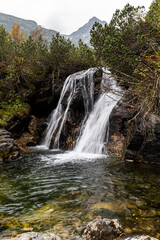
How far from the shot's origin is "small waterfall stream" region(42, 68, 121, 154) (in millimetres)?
10297

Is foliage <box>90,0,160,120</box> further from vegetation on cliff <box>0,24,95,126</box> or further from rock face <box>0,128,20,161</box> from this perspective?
rock face <box>0,128,20,161</box>

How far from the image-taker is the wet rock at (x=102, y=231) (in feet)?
8.29

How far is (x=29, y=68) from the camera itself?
53.9 ft

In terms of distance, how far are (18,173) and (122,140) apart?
18.8 ft

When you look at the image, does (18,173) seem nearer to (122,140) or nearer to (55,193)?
(55,193)

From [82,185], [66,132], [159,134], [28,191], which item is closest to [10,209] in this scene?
[28,191]

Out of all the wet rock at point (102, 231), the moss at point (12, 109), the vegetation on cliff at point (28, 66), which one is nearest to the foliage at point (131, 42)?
the vegetation on cliff at point (28, 66)

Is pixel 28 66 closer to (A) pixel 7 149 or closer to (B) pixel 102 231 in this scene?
(A) pixel 7 149

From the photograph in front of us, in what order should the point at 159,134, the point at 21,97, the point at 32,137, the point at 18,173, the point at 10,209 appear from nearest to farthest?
the point at 10,209, the point at 18,173, the point at 159,134, the point at 32,137, the point at 21,97

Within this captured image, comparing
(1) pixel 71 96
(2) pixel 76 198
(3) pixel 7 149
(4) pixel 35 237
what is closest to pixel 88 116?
(1) pixel 71 96

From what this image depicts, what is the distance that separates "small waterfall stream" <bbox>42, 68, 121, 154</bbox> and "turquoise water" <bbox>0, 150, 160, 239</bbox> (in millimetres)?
3445

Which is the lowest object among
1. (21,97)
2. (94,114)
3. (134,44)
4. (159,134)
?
(159,134)

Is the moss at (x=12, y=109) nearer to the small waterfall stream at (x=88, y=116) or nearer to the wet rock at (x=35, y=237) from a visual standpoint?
the small waterfall stream at (x=88, y=116)

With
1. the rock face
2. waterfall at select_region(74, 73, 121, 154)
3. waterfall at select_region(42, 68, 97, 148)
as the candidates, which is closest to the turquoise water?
the rock face
